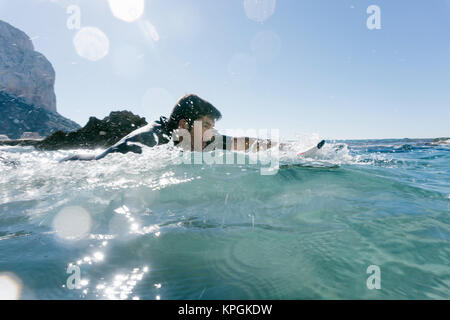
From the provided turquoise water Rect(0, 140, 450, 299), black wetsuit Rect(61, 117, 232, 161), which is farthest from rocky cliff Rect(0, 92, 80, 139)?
turquoise water Rect(0, 140, 450, 299)

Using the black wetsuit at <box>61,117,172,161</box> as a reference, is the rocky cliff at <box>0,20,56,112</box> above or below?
above

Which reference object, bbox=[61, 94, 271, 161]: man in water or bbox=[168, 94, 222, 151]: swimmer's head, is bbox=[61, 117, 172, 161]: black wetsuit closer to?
bbox=[61, 94, 271, 161]: man in water

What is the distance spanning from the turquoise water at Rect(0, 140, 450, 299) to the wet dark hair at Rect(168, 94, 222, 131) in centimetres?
177

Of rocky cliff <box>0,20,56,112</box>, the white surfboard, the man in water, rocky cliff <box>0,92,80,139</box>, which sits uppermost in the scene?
rocky cliff <box>0,20,56,112</box>

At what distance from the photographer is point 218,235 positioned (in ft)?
6.43

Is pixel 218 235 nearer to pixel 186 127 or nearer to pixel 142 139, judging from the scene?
pixel 142 139

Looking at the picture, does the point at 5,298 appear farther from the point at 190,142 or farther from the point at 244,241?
the point at 190,142

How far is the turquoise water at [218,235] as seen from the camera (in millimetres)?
1328

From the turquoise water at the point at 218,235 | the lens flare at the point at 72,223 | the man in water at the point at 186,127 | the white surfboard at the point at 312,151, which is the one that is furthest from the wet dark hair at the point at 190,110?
the lens flare at the point at 72,223

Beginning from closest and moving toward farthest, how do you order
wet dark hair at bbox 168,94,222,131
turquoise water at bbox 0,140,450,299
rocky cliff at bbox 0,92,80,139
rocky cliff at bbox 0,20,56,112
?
1. turquoise water at bbox 0,140,450,299
2. wet dark hair at bbox 168,94,222,131
3. rocky cliff at bbox 0,92,80,139
4. rocky cliff at bbox 0,20,56,112

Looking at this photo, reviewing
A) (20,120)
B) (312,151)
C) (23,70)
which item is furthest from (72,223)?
(23,70)

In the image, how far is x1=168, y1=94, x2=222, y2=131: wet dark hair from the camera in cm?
502

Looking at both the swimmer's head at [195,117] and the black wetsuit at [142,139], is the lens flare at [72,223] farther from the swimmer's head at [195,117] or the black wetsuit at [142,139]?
the swimmer's head at [195,117]
